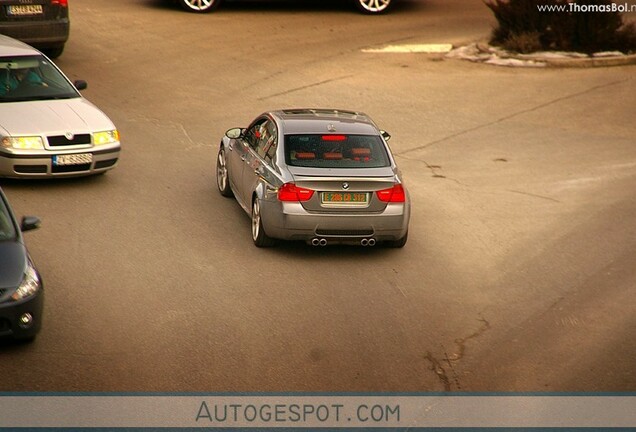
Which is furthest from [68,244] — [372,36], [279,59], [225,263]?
[372,36]

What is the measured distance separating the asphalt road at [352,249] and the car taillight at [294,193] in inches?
28.3

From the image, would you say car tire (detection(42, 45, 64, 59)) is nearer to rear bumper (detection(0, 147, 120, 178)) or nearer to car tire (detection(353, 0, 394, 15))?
car tire (detection(353, 0, 394, 15))

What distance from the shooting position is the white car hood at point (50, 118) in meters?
16.1

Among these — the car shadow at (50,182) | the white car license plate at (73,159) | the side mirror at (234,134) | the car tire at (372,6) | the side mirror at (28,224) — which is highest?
the side mirror at (28,224)

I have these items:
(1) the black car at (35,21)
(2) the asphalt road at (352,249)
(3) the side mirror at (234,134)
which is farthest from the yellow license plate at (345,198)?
(1) the black car at (35,21)

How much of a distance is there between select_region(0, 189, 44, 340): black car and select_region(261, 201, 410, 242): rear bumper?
137 inches

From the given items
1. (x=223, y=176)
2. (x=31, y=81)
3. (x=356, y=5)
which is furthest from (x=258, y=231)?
(x=356, y=5)

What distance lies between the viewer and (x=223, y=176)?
54.1ft

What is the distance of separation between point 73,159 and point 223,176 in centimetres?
199

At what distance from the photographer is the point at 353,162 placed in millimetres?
14109

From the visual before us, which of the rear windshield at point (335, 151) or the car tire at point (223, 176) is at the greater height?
the rear windshield at point (335, 151)

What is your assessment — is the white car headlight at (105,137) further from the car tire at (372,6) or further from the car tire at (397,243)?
the car tire at (372,6)

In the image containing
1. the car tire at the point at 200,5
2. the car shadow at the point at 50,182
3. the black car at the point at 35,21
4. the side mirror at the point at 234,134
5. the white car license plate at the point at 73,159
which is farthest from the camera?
the car tire at the point at 200,5

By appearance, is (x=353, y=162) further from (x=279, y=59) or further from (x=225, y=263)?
(x=279, y=59)
